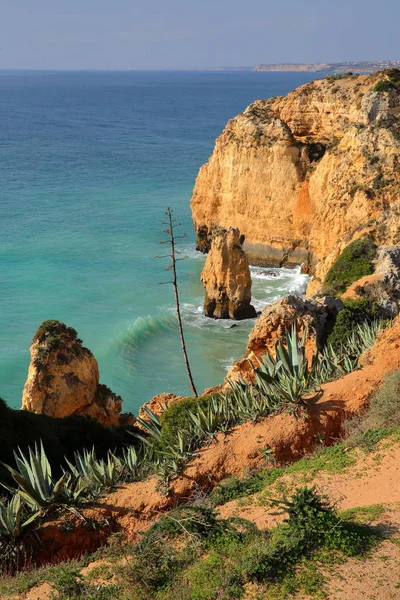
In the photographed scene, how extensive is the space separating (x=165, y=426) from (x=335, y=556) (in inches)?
212

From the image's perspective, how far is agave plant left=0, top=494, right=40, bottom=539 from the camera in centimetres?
898

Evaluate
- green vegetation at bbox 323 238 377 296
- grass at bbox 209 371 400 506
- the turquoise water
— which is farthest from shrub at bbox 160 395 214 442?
the turquoise water

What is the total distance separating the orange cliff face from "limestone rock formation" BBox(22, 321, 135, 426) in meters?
19.4

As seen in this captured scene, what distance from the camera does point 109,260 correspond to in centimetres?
4741

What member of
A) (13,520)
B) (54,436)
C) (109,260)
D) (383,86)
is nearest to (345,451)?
(13,520)

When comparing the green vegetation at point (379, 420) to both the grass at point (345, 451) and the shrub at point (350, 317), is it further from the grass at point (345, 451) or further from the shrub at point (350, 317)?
the shrub at point (350, 317)

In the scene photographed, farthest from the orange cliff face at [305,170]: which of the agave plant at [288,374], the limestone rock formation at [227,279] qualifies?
the agave plant at [288,374]

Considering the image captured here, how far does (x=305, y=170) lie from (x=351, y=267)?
18483 mm

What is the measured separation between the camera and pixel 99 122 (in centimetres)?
12212

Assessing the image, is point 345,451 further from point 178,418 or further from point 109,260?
point 109,260

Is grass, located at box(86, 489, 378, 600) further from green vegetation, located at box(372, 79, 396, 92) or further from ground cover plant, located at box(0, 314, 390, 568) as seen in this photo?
green vegetation, located at box(372, 79, 396, 92)

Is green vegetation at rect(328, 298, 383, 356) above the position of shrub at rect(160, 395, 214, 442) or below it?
above

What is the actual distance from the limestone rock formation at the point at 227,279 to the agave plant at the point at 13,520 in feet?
85.8

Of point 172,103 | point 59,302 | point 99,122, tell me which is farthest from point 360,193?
point 172,103
